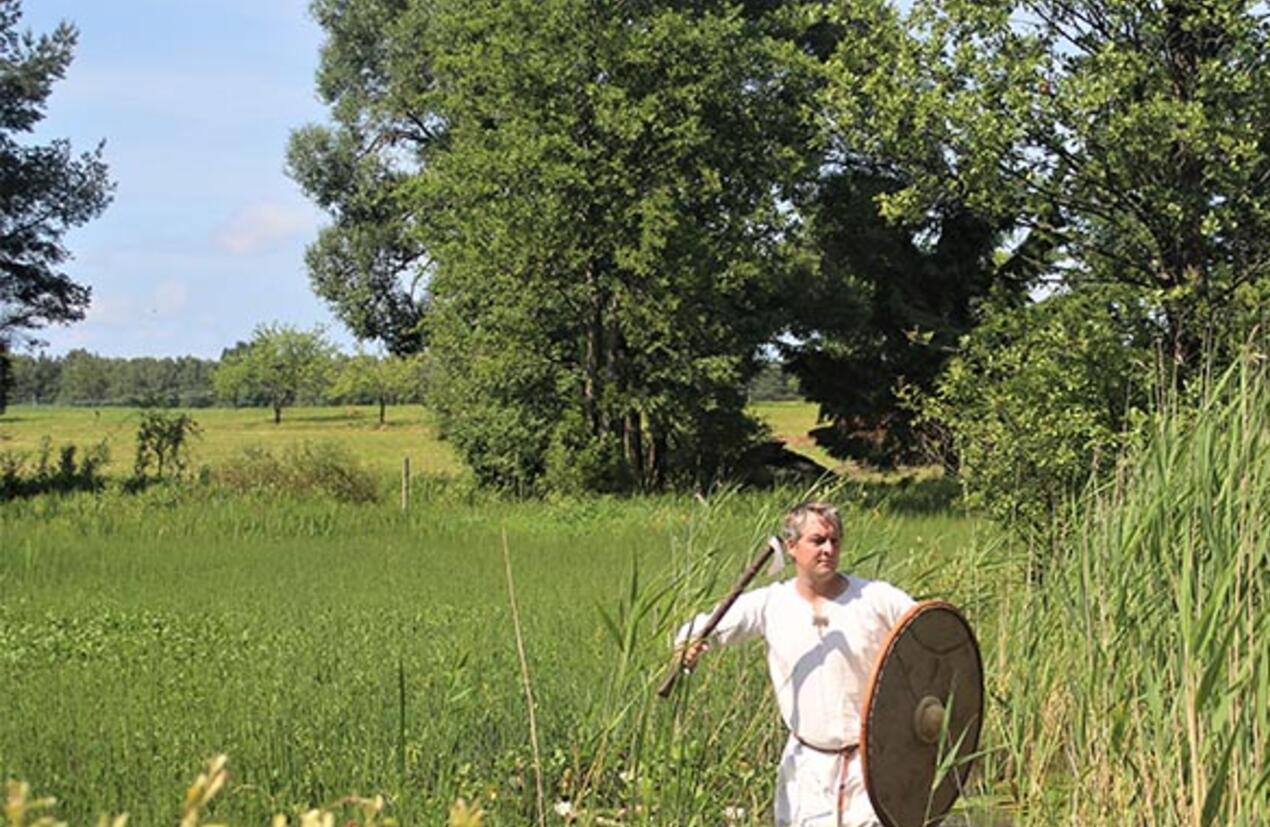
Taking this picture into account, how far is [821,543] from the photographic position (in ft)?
15.5

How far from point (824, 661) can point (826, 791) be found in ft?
1.35

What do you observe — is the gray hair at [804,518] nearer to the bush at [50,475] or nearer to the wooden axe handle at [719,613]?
the wooden axe handle at [719,613]

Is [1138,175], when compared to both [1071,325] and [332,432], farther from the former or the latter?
[332,432]

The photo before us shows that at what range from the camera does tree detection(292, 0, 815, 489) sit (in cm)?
2311

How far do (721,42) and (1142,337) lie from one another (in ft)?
38.1

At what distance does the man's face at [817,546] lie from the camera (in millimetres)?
4727

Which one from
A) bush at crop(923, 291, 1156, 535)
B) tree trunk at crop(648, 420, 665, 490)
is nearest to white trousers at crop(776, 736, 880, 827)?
bush at crop(923, 291, 1156, 535)

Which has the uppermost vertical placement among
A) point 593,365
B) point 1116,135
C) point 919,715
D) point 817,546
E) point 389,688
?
point 1116,135

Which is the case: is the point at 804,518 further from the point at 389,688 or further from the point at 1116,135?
the point at 1116,135

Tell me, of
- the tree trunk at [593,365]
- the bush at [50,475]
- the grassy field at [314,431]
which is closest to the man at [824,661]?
the tree trunk at [593,365]

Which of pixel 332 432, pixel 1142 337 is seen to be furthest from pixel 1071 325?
pixel 332 432

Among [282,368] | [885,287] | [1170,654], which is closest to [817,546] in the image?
[1170,654]

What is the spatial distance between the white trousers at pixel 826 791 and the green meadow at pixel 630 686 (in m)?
0.46

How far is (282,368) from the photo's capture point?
85.3 meters
